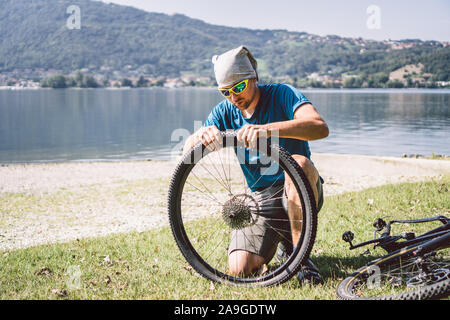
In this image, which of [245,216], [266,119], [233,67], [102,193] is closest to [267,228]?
[245,216]

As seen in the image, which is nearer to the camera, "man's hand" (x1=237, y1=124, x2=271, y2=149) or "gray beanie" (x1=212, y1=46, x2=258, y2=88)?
"man's hand" (x1=237, y1=124, x2=271, y2=149)

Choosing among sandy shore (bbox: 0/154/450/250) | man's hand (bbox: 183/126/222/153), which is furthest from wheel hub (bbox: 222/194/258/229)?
sandy shore (bbox: 0/154/450/250)

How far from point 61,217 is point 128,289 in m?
5.32

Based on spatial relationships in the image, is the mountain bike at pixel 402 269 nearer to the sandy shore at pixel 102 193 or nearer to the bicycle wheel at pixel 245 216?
the bicycle wheel at pixel 245 216

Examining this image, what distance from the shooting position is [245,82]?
352 cm

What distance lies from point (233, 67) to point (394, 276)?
2058 mm

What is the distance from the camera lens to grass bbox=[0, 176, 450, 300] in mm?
3377

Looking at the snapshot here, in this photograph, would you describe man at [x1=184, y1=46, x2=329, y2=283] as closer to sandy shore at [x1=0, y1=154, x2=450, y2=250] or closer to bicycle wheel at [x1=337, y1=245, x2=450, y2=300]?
bicycle wheel at [x1=337, y1=245, x2=450, y2=300]

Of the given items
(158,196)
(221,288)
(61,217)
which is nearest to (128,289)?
(221,288)

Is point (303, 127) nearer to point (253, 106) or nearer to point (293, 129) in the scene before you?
point (293, 129)

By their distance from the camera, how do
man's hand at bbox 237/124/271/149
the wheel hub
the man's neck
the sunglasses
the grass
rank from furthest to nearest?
the man's neck → the wheel hub → the sunglasses → the grass → man's hand at bbox 237/124/271/149

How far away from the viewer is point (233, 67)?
3.43m

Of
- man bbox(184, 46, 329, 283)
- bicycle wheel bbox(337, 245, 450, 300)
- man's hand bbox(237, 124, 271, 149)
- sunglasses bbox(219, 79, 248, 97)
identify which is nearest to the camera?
bicycle wheel bbox(337, 245, 450, 300)
